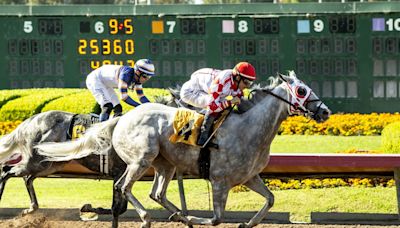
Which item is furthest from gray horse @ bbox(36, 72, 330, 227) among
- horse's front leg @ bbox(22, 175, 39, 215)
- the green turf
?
the green turf

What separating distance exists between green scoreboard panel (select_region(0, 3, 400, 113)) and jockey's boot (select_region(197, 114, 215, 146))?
691 centimetres

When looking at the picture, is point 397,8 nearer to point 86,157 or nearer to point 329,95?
point 329,95

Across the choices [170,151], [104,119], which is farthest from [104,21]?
[170,151]

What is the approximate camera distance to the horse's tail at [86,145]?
9.07m

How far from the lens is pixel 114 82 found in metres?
9.83

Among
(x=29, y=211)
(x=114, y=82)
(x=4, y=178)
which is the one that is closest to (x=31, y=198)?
(x=29, y=211)

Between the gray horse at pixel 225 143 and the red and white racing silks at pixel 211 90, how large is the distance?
149 millimetres

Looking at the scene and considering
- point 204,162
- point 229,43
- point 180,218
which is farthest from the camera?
point 229,43

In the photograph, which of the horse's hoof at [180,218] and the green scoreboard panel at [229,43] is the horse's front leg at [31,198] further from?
the green scoreboard panel at [229,43]

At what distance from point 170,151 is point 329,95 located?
701 centimetres

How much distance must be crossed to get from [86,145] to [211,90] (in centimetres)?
130

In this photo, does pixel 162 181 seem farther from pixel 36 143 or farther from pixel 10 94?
pixel 10 94

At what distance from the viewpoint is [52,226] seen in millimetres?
9484

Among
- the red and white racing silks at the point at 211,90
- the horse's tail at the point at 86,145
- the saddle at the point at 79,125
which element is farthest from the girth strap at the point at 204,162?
the saddle at the point at 79,125
